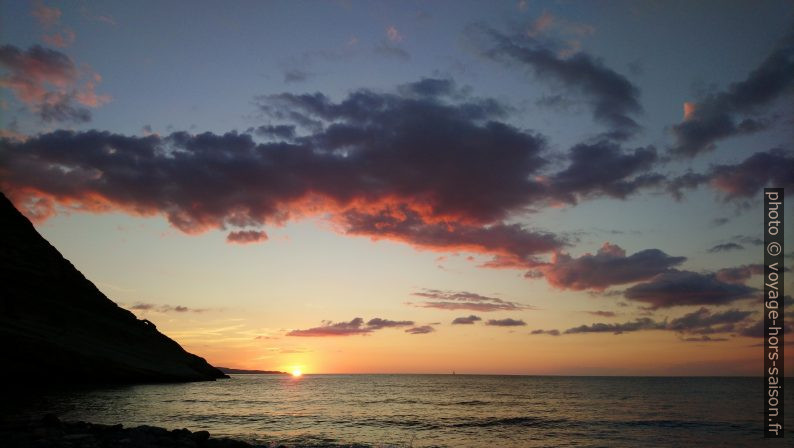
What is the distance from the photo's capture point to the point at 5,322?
216 feet

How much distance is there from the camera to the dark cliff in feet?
219

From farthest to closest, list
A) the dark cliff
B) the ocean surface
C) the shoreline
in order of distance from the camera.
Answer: the dark cliff < the ocean surface < the shoreline

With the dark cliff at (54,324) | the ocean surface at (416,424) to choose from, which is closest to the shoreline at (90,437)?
the ocean surface at (416,424)

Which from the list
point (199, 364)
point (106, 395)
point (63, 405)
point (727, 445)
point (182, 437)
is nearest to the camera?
point (182, 437)

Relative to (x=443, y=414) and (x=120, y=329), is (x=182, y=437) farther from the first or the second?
(x=120, y=329)

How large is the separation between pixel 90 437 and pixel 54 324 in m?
66.7

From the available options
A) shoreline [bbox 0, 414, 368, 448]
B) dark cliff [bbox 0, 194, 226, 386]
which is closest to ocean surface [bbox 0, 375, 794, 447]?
shoreline [bbox 0, 414, 368, 448]

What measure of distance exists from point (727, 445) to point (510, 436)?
17.9 meters

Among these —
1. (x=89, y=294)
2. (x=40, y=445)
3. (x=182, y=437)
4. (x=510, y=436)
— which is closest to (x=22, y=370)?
(x=89, y=294)

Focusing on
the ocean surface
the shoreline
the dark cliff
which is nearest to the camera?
the shoreline

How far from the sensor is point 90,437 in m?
22.8

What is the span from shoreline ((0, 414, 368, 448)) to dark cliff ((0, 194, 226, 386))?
51139 millimetres

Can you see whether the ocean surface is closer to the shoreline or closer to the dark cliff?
the shoreline

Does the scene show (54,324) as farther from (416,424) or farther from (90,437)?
(90,437)
